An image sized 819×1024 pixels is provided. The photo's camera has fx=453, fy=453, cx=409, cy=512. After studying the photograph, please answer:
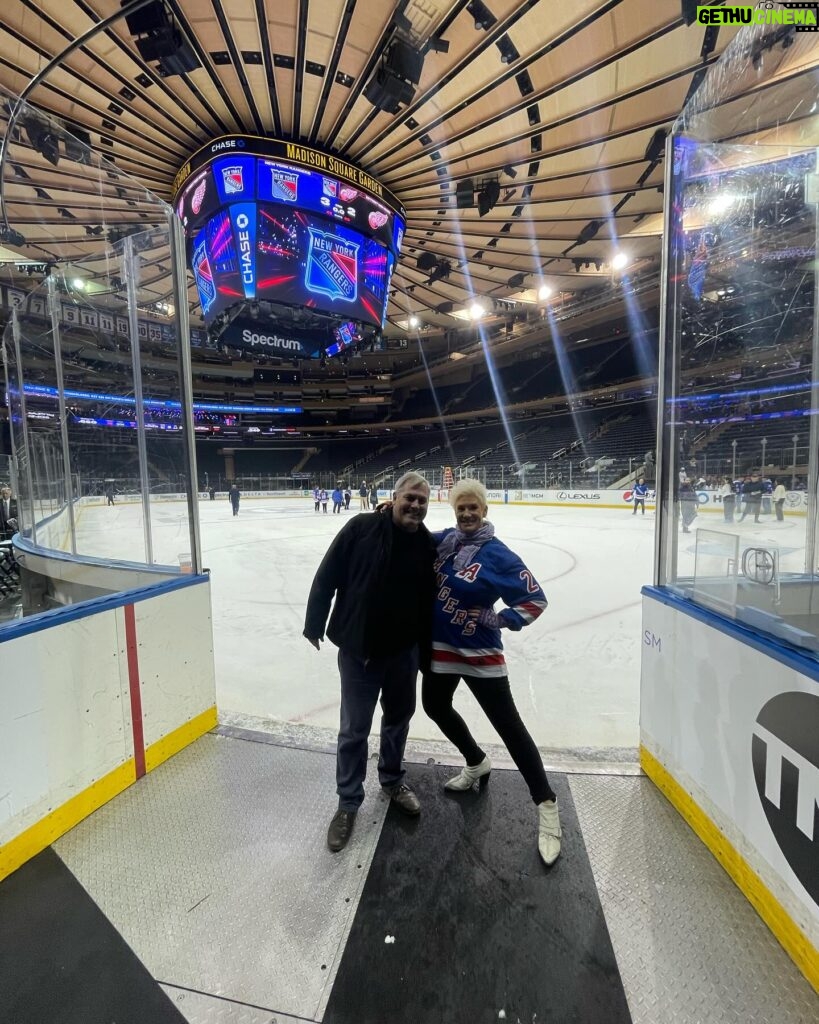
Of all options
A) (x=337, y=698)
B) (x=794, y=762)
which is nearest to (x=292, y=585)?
(x=337, y=698)

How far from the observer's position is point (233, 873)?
148cm

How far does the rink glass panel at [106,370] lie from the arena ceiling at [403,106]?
16 centimetres

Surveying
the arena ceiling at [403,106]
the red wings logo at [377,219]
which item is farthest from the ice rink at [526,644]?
the red wings logo at [377,219]

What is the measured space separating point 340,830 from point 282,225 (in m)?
8.43

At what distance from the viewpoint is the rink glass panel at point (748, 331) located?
1.56 m

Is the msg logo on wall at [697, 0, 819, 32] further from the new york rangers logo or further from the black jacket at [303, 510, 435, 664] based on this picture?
the new york rangers logo

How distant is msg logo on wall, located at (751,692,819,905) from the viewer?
1.12 metres

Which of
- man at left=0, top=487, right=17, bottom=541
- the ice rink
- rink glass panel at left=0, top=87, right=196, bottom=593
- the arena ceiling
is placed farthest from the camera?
man at left=0, top=487, right=17, bottom=541

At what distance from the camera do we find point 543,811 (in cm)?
160

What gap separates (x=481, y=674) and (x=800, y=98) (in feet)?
7.05

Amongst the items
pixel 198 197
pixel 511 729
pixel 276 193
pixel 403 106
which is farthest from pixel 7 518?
pixel 511 729

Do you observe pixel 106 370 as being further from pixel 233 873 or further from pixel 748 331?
pixel 748 331

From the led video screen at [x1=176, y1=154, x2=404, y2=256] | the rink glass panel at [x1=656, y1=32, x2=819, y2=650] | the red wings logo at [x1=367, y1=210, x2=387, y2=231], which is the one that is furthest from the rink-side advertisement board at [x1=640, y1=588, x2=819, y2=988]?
the red wings logo at [x1=367, y1=210, x2=387, y2=231]

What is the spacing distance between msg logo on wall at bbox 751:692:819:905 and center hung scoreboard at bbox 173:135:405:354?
8.21 meters
